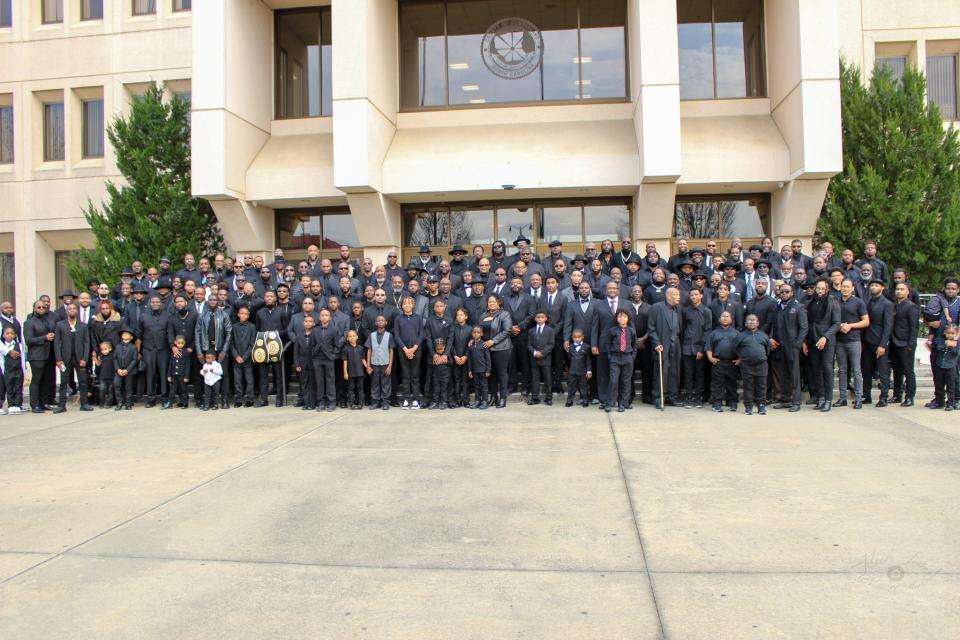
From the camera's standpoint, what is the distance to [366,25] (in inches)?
659

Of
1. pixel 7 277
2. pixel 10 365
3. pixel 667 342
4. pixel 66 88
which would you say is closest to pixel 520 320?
pixel 667 342

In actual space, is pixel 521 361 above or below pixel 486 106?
below

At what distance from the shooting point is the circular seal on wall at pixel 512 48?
19.3 meters

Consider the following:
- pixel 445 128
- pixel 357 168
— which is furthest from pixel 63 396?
pixel 445 128

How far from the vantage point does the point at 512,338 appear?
39.7ft

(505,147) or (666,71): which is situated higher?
(666,71)

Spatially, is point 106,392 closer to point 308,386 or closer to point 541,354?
point 308,386

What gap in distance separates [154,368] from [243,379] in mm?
1622

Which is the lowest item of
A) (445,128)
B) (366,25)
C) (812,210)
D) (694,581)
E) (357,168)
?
(694,581)

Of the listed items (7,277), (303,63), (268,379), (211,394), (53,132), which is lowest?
(211,394)

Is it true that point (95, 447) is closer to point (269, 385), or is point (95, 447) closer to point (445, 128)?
point (269, 385)

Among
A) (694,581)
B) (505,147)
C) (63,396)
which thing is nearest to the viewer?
(694,581)

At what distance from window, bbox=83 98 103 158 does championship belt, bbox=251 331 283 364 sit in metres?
13.6

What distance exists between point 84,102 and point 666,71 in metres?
17.3
